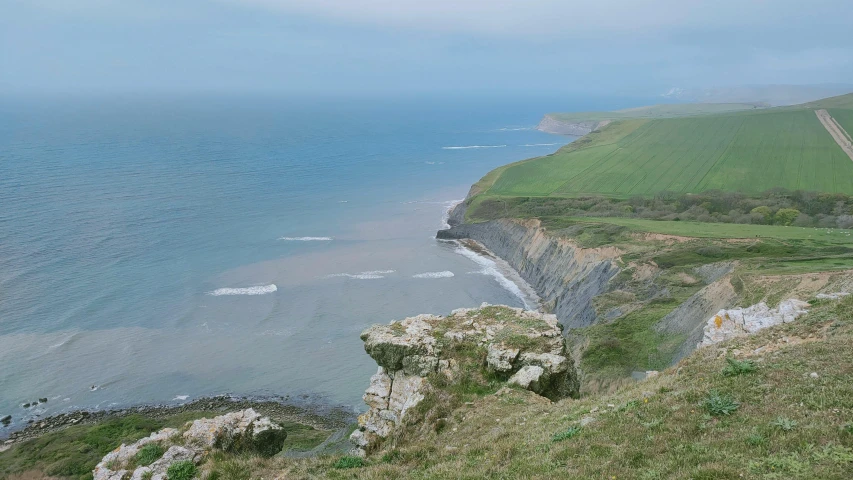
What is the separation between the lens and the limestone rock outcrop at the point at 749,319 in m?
22.7

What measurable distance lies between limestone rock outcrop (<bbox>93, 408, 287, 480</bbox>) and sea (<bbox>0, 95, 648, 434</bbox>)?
2596cm

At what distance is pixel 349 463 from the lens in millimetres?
14867

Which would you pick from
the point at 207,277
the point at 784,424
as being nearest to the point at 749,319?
the point at 784,424

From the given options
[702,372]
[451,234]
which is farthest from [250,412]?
[451,234]

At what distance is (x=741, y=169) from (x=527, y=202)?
163 feet

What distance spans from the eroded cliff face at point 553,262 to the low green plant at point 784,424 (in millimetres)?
39587

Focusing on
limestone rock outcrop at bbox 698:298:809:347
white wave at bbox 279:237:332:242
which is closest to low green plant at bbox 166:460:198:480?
limestone rock outcrop at bbox 698:298:809:347

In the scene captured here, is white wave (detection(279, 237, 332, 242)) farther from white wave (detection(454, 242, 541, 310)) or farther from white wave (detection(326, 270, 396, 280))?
white wave (detection(454, 242, 541, 310))

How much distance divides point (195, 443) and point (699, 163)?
416 feet

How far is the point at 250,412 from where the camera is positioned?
20.8 m

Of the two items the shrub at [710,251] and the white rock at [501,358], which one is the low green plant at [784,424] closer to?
the white rock at [501,358]

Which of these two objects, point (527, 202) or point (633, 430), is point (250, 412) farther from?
point (527, 202)

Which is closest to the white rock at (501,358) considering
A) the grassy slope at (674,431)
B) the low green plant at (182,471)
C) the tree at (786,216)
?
the grassy slope at (674,431)

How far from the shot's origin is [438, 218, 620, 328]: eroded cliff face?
58.8m
